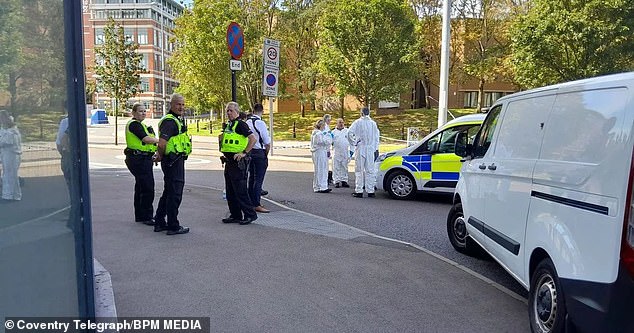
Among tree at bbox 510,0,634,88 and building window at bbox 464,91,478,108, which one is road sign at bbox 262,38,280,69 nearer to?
tree at bbox 510,0,634,88

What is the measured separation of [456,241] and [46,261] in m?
5.00

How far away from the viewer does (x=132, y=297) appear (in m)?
4.40

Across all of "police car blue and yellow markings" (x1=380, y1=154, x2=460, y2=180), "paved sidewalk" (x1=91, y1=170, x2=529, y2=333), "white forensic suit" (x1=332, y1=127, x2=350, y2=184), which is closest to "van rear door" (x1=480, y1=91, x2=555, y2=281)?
"paved sidewalk" (x1=91, y1=170, x2=529, y2=333)

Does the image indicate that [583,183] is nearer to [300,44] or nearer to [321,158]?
[321,158]

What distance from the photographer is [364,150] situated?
419 inches

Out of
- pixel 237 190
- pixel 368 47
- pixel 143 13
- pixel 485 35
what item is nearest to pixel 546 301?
pixel 237 190

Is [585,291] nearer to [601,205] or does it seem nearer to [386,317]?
[601,205]

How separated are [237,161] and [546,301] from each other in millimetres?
4749

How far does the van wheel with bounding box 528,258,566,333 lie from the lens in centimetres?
339

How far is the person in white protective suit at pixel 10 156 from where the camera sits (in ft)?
8.75

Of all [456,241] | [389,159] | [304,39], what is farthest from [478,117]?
[304,39]

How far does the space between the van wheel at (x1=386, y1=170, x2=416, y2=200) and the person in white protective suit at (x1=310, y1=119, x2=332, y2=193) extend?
5.00 feet

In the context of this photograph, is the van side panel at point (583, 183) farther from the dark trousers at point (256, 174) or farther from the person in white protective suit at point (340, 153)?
the person in white protective suit at point (340, 153)

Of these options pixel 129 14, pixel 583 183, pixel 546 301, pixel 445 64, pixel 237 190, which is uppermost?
pixel 129 14
